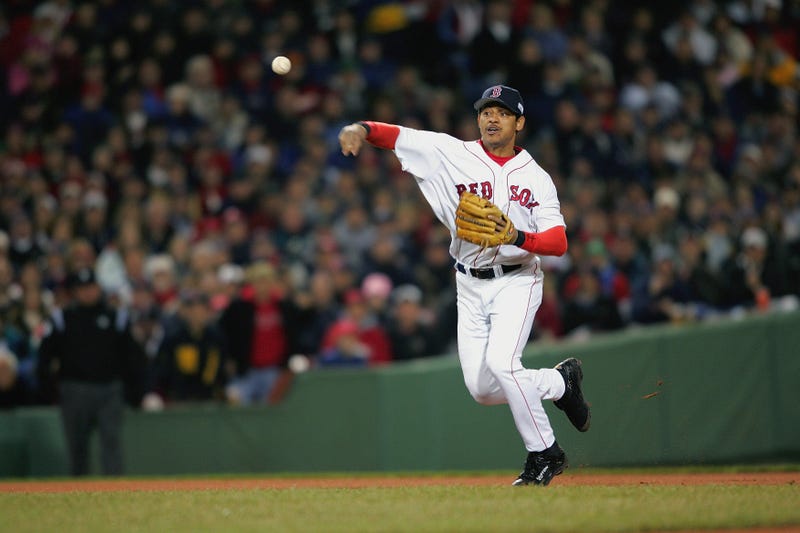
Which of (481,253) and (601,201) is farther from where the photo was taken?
(601,201)

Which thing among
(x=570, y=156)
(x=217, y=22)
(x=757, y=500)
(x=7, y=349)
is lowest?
(x=757, y=500)

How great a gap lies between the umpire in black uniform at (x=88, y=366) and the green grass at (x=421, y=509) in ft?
10.8

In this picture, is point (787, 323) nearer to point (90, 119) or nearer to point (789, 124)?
point (789, 124)

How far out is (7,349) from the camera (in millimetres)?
10750

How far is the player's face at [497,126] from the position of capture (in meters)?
6.62

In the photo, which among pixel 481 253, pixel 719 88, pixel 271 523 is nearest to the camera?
pixel 271 523

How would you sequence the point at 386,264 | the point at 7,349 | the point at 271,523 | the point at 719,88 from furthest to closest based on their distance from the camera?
1. the point at 719,88
2. the point at 386,264
3. the point at 7,349
4. the point at 271,523

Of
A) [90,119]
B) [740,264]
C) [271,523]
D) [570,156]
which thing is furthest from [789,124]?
[271,523]

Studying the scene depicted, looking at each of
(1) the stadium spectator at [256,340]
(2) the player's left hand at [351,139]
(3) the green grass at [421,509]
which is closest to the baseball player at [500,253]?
(2) the player's left hand at [351,139]

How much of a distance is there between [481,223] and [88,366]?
4.71 m

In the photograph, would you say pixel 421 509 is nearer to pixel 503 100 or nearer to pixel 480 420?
pixel 503 100

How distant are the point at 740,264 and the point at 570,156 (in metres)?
2.94

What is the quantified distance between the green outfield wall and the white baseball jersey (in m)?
2.62

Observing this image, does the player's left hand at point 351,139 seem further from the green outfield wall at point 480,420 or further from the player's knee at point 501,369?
the green outfield wall at point 480,420
